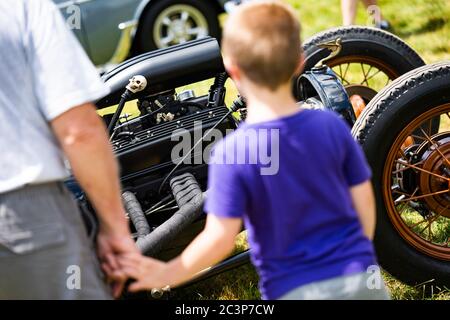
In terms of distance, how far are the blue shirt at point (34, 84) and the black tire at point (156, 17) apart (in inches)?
229

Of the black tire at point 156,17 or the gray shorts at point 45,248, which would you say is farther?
the black tire at point 156,17

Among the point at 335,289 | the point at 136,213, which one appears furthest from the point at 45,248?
the point at 136,213

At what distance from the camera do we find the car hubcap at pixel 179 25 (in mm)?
7883

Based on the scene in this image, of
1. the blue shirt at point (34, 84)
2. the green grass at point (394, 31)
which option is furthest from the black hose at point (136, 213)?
the blue shirt at point (34, 84)

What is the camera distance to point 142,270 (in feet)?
7.19

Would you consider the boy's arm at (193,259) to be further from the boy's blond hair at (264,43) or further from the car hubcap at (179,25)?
the car hubcap at (179,25)

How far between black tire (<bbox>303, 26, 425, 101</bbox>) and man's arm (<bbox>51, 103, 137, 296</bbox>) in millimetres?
2129

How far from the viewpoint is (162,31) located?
794 cm

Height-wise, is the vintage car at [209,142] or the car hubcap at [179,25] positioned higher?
the car hubcap at [179,25]

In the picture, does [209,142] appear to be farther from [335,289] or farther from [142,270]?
[335,289]

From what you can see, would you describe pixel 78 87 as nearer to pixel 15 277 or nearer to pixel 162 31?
pixel 15 277

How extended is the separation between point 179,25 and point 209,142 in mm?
4747

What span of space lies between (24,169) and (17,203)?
0.10 metres

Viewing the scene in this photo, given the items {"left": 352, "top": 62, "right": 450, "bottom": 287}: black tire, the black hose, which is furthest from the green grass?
the black hose
